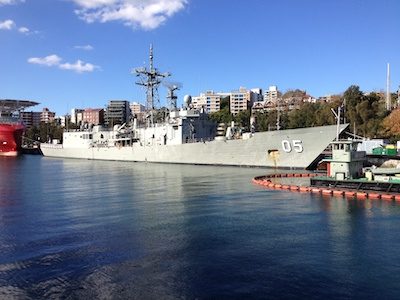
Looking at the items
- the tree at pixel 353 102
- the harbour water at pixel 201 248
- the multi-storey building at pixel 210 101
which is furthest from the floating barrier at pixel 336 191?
the multi-storey building at pixel 210 101

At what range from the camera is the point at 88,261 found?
1262 centimetres

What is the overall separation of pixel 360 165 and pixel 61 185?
23.5 meters

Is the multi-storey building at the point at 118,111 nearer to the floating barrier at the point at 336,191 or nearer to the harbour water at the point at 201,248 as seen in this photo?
the floating barrier at the point at 336,191

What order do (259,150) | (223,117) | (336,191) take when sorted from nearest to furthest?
(336,191)
(259,150)
(223,117)

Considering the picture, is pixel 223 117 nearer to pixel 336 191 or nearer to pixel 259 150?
pixel 259 150

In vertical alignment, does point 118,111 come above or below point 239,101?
below

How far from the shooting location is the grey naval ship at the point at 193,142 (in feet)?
135

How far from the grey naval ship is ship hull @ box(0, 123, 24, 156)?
13.9 m

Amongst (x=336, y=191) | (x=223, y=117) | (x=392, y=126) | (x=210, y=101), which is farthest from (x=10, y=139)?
(x=210, y=101)

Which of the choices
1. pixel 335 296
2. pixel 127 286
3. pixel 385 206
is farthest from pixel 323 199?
pixel 127 286

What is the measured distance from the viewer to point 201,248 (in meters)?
13.9

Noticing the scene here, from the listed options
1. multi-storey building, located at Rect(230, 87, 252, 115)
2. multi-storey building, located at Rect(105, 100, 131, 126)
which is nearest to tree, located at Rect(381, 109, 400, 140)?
multi-storey building, located at Rect(230, 87, 252, 115)

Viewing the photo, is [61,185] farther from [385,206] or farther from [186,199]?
[385,206]

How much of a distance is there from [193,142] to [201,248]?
3887cm
